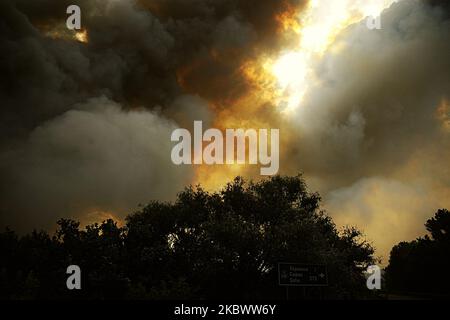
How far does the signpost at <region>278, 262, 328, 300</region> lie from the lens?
2878 cm

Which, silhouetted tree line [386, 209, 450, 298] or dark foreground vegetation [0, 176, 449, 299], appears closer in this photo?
dark foreground vegetation [0, 176, 449, 299]

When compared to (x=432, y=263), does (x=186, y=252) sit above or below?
above

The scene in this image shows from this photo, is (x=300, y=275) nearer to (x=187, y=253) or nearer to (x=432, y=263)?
(x=187, y=253)

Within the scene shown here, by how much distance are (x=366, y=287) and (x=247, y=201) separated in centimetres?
1887

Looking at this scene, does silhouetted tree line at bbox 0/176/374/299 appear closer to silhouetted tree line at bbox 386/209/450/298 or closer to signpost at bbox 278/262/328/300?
signpost at bbox 278/262/328/300

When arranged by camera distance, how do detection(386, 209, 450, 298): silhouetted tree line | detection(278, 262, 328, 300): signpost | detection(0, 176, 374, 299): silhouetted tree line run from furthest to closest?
detection(386, 209, 450, 298): silhouetted tree line < detection(0, 176, 374, 299): silhouetted tree line < detection(278, 262, 328, 300): signpost

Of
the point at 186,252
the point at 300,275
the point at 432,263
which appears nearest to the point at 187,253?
the point at 186,252

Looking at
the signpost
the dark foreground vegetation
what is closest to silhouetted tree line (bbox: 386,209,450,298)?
the dark foreground vegetation

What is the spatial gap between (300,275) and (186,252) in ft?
59.2

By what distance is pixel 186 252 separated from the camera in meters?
44.4

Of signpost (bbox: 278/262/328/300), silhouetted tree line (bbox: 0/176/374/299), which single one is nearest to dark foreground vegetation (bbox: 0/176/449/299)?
silhouetted tree line (bbox: 0/176/374/299)

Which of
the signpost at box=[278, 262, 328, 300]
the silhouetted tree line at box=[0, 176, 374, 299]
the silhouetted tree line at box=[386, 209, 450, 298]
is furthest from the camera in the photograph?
the silhouetted tree line at box=[386, 209, 450, 298]

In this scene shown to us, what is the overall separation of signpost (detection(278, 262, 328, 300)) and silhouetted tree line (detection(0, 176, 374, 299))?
605 cm
